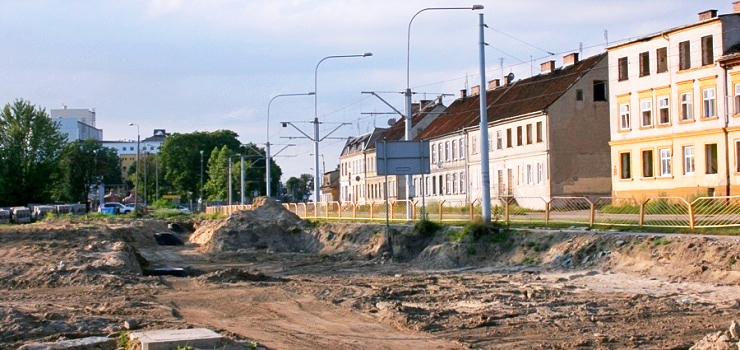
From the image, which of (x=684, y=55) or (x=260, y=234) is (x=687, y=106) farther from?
(x=260, y=234)

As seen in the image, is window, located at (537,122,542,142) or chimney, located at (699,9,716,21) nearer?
chimney, located at (699,9,716,21)

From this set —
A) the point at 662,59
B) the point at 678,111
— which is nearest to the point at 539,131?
the point at 662,59

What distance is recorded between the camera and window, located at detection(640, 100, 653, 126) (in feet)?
177

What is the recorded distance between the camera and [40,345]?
505 inches

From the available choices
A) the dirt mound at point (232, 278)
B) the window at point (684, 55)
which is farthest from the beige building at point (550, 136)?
the dirt mound at point (232, 278)

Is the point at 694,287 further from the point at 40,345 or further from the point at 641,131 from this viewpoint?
the point at 641,131

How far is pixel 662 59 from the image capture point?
52625mm

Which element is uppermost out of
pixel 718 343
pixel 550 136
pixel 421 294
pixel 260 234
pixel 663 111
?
pixel 663 111

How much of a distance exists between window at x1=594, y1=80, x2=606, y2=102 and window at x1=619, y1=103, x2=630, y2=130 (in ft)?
21.9

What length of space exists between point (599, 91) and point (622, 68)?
7.17 meters

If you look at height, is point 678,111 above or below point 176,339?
above

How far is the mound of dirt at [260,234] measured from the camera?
154 feet

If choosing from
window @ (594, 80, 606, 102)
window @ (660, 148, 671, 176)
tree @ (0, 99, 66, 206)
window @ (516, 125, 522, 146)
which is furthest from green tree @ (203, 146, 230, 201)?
window @ (660, 148, 671, 176)

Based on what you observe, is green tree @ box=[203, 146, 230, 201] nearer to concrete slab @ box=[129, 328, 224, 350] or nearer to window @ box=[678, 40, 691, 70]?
window @ box=[678, 40, 691, 70]
